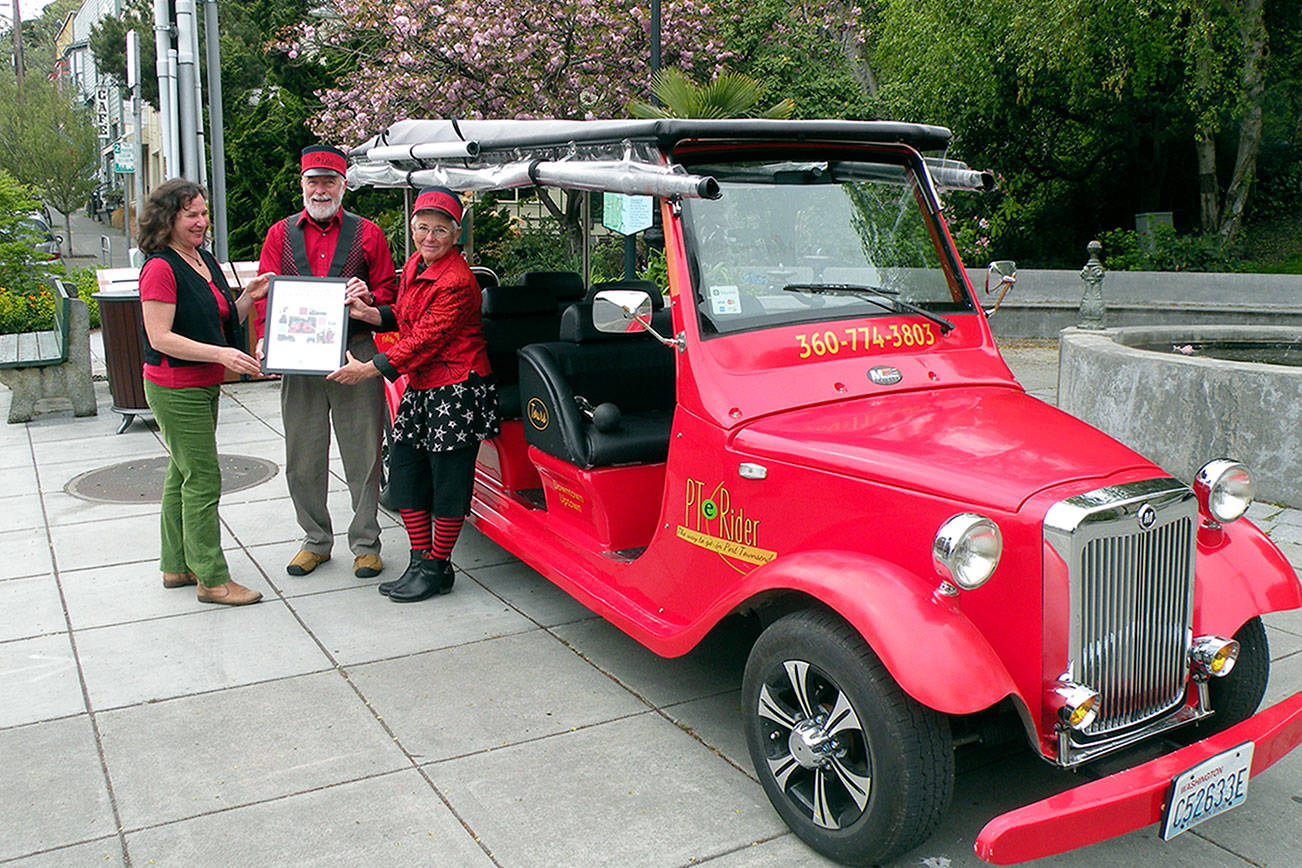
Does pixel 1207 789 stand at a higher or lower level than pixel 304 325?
lower

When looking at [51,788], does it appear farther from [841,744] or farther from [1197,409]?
[1197,409]

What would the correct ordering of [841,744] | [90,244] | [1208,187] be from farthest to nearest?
[90,244], [1208,187], [841,744]

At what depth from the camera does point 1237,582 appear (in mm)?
3438

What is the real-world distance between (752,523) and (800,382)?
57cm

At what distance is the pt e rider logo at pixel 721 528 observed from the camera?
144 inches

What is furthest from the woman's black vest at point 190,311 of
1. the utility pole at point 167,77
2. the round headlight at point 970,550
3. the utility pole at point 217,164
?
the utility pole at point 217,164

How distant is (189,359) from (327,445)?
41.9 inches

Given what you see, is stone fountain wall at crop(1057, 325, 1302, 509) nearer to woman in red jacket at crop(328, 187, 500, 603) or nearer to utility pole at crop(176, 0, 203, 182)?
woman in red jacket at crop(328, 187, 500, 603)

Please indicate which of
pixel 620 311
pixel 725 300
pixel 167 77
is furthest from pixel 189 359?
pixel 167 77

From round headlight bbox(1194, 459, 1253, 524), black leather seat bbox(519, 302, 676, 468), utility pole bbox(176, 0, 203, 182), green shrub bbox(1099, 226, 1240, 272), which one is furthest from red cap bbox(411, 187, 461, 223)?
green shrub bbox(1099, 226, 1240, 272)

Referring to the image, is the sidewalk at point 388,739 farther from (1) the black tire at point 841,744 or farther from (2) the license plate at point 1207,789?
(2) the license plate at point 1207,789

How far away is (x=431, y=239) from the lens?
510cm

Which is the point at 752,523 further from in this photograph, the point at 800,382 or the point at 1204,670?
the point at 1204,670

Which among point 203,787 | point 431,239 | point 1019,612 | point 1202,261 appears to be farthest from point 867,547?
point 1202,261
